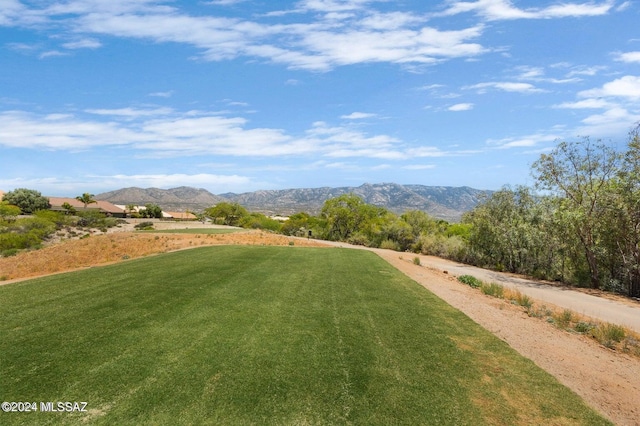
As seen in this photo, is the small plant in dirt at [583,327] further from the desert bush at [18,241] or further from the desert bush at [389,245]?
the desert bush at [18,241]

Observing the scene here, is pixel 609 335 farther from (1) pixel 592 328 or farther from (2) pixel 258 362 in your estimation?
(2) pixel 258 362

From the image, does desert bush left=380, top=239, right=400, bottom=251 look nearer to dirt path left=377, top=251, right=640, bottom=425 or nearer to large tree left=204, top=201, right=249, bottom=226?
dirt path left=377, top=251, right=640, bottom=425

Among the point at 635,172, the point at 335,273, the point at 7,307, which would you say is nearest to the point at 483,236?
the point at 635,172

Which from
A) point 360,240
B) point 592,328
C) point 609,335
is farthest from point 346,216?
point 609,335

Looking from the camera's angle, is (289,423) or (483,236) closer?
(289,423)

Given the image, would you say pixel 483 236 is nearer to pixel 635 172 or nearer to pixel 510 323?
pixel 635 172

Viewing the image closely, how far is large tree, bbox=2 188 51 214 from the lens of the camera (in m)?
86.4

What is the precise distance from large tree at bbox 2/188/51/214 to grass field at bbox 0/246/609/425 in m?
99.8

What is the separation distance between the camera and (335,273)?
52.1ft

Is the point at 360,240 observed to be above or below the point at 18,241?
above

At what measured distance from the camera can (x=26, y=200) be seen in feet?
289

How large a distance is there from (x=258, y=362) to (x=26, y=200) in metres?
110

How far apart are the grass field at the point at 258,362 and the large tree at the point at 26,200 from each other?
99840mm

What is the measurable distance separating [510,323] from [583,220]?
13.3 m
